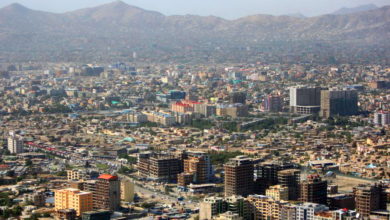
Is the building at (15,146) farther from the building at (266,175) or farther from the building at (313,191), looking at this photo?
the building at (313,191)

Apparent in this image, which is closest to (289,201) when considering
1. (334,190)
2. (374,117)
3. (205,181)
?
(334,190)

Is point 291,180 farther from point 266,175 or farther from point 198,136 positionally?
point 198,136

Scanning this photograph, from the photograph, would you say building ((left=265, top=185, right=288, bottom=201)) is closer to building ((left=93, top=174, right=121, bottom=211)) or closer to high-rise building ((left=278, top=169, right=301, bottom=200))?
high-rise building ((left=278, top=169, right=301, bottom=200))

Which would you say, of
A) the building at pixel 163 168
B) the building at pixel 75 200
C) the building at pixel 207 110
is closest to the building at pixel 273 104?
the building at pixel 207 110

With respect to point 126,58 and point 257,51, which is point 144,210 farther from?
point 257,51

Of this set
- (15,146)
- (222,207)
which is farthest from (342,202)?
(15,146)
